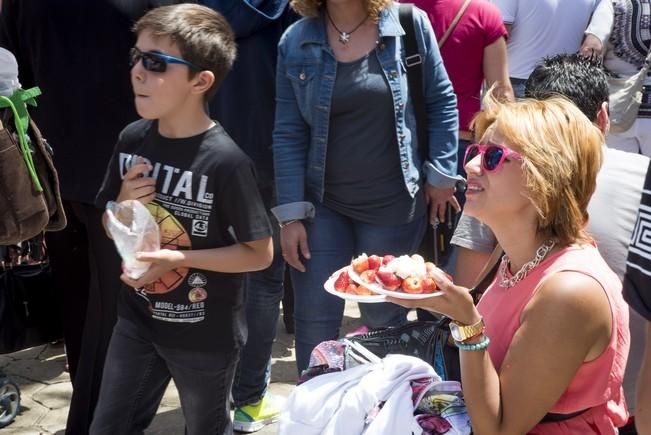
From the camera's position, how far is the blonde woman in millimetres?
2078

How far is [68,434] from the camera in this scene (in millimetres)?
3654

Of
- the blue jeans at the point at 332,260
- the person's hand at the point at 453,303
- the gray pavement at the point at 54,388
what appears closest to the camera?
the person's hand at the point at 453,303

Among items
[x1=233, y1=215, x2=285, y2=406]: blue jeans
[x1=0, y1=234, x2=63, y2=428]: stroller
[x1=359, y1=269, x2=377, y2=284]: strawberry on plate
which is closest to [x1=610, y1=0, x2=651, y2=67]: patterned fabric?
[x1=233, y1=215, x2=285, y2=406]: blue jeans

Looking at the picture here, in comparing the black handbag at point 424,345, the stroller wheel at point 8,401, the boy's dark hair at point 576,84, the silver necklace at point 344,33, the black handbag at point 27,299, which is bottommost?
the stroller wheel at point 8,401

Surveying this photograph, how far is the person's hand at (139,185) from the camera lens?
2.87m

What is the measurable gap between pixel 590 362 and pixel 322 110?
1.55 metres

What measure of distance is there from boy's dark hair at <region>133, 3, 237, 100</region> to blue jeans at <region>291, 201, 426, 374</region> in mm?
701

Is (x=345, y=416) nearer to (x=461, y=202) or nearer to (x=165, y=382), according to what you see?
(x=165, y=382)

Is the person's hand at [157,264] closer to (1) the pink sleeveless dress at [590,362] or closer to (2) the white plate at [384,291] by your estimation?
(2) the white plate at [384,291]

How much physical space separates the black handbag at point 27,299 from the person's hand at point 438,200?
1.72 meters

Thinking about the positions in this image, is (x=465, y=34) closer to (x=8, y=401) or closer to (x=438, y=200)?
(x=438, y=200)

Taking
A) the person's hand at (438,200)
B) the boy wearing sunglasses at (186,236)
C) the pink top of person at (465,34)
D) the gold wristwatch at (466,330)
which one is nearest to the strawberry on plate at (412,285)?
the gold wristwatch at (466,330)

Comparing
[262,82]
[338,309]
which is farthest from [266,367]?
[262,82]

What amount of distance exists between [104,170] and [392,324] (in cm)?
122
